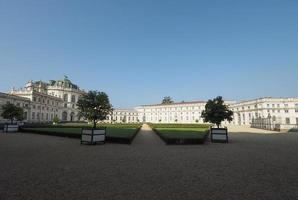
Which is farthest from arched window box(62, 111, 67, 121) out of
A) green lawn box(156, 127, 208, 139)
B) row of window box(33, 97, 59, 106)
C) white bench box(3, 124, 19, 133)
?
green lawn box(156, 127, 208, 139)

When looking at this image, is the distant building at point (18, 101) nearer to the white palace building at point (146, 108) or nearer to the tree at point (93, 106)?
the white palace building at point (146, 108)

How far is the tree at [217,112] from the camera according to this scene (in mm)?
22281

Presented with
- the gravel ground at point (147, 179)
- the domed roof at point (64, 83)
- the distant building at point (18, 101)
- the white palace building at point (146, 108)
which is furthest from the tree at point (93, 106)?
the domed roof at point (64, 83)

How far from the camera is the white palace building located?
242 ft

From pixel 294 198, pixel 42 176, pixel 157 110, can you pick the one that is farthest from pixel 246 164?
pixel 157 110

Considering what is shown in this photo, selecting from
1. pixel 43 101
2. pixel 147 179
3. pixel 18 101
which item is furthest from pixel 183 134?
pixel 43 101

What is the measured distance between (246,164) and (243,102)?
96.5m

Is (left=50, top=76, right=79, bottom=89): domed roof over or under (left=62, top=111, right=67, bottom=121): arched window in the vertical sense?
over

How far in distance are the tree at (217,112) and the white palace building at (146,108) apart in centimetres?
3701

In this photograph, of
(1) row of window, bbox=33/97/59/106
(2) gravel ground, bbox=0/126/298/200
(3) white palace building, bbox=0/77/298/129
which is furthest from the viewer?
(1) row of window, bbox=33/97/59/106

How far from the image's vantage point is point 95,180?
6566 mm

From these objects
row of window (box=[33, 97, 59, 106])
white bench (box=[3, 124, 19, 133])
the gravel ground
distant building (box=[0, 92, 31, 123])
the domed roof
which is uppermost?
the domed roof

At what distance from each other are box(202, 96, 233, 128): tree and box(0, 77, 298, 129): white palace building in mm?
37011

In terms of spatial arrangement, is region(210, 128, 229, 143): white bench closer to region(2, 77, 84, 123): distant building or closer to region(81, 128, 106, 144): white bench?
region(81, 128, 106, 144): white bench
